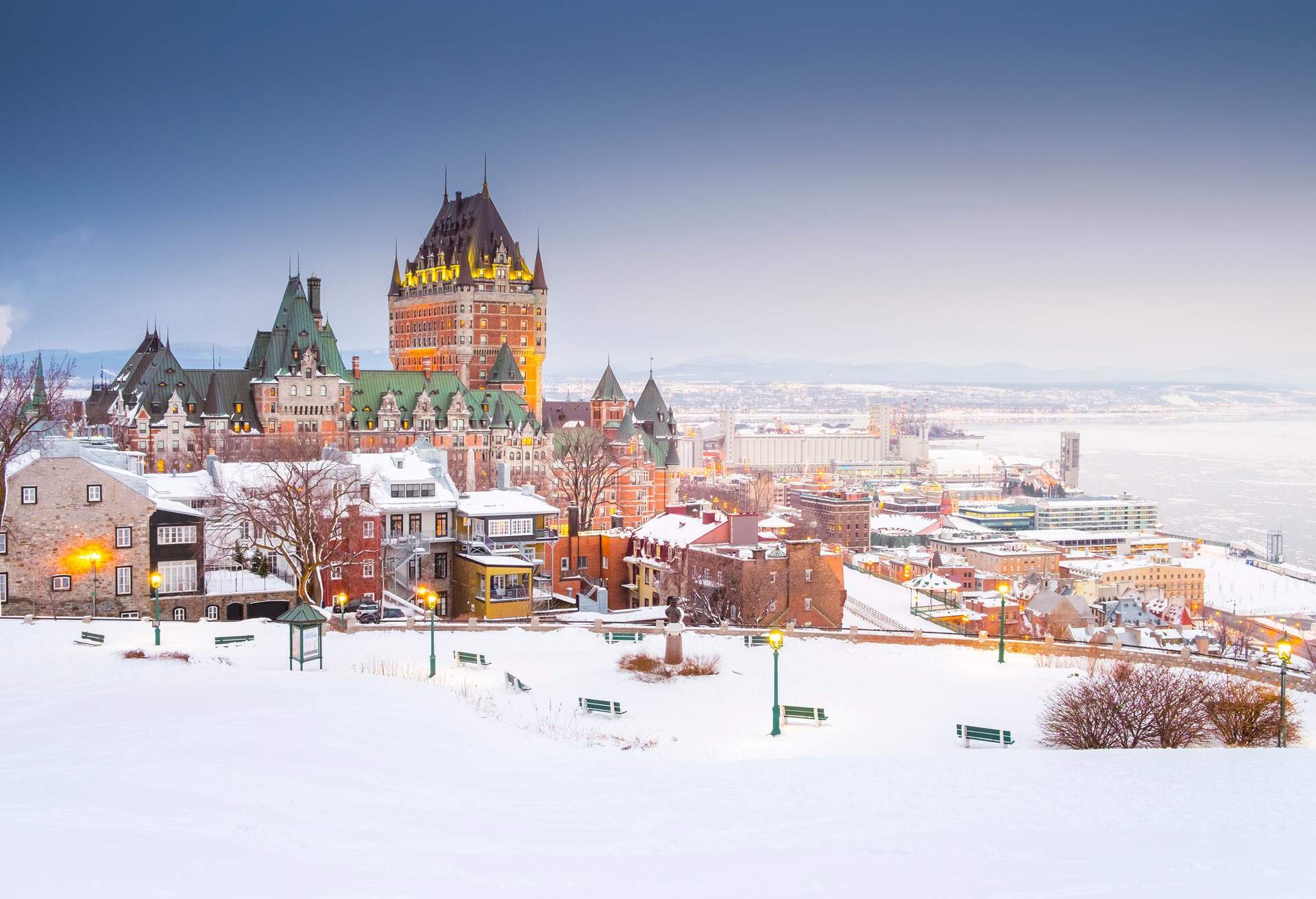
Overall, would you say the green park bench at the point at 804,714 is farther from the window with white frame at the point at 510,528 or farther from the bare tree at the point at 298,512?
the window with white frame at the point at 510,528

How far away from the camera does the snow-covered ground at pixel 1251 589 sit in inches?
5012

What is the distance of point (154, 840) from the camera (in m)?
13.1

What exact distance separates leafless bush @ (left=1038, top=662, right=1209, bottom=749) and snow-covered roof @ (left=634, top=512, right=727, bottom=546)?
2879 cm

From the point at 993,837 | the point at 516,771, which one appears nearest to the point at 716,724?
the point at 516,771

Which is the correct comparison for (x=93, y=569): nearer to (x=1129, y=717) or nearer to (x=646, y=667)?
(x=646, y=667)

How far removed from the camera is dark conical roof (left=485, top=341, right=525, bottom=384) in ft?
408

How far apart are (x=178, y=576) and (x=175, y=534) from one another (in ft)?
4.42

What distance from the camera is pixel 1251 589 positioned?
138750 millimetres

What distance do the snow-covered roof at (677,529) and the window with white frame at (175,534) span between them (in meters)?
21.1

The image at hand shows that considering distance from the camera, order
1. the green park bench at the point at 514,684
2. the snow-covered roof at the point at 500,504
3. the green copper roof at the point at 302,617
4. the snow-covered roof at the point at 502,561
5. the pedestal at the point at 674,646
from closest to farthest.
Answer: the green copper roof at the point at 302,617, the green park bench at the point at 514,684, the pedestal at the point at 674,646, the snow-covered roof at the point at 502,561, the snow-covered roof at the point at 500,504

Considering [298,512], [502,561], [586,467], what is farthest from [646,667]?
[586,467]

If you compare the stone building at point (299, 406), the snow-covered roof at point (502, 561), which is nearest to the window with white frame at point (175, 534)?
the snow-covered roof at point (502, 561)

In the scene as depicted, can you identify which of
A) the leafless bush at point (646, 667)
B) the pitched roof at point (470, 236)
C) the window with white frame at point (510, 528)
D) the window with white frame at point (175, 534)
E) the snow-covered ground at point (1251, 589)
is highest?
the pitched roof at point (470, 236)

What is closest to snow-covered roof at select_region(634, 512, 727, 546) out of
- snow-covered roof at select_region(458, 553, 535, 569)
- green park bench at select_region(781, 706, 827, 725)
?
snow-covered roof at select_region(458, 553, 535, 569)
